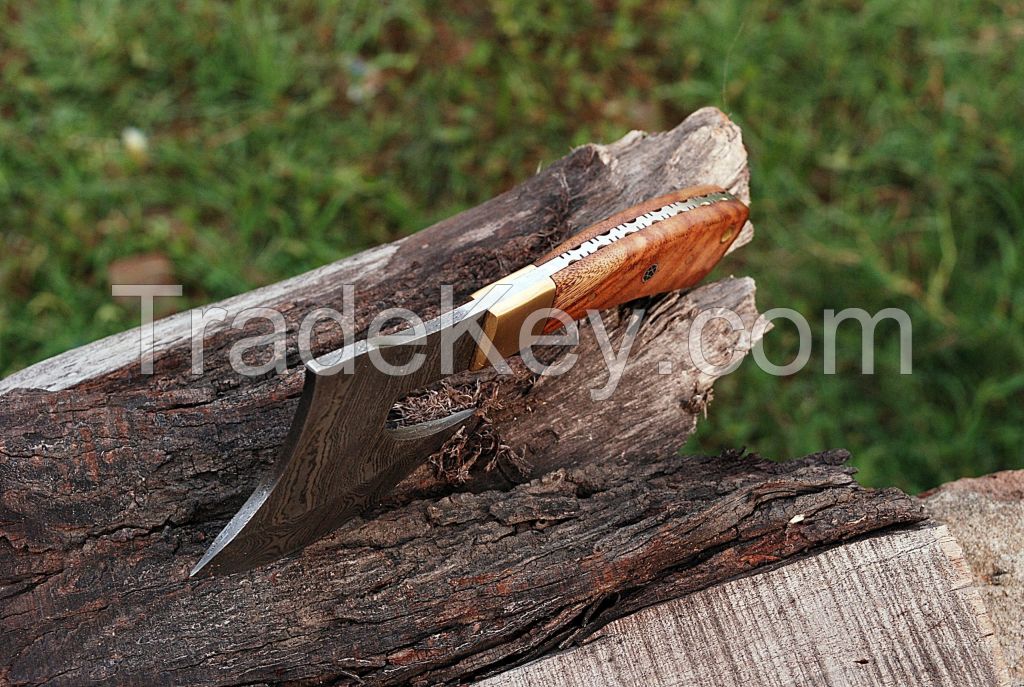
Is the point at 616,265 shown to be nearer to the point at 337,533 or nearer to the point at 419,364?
the point at 419,364

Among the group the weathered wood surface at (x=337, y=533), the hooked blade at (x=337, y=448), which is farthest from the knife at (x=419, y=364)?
the weathered wood surface at (x=337, y=533)

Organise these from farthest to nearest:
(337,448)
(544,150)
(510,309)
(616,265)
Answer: (544,150)
(616,265)
(510,309)
(337,448)

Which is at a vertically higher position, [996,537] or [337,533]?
[337,533]

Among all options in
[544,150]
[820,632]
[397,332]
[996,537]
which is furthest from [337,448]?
[544,150]

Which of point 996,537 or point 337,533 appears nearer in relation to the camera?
point 337,533

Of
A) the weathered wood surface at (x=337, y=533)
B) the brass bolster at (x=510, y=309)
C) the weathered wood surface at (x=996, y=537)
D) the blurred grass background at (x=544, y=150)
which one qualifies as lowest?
the weathered wood surface at (x=996, y=537)

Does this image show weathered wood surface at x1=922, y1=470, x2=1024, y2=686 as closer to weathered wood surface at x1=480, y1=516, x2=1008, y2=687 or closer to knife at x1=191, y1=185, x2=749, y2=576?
weathered wood surface at x1=480, y1=516, x2=1008, y2=687

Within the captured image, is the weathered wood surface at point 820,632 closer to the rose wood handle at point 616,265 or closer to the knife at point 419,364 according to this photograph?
the knife at point 419,364
